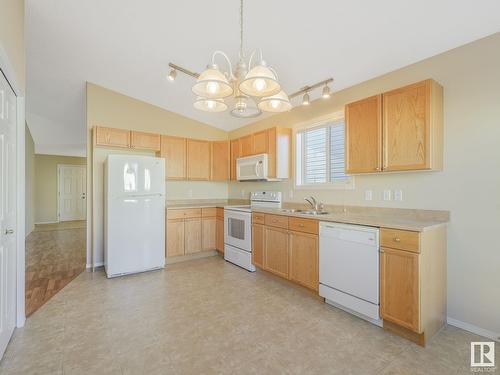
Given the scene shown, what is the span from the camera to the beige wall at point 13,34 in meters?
1.74

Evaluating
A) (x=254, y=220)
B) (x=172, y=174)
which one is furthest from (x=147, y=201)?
(x=254, y=220)

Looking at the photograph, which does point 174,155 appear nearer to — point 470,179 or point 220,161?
point 220,161

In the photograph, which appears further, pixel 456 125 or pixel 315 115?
pixel 315 115

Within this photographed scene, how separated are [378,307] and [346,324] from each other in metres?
0.33

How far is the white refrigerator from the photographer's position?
345 centimetres

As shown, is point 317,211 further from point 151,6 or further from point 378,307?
point 151,6

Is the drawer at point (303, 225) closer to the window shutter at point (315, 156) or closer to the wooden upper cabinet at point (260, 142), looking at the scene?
the window shutter at point (315, 156)

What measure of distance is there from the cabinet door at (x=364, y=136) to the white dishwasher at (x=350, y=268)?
71cm

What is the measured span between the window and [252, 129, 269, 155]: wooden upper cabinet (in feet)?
1.60

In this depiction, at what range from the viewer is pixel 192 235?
167 inches

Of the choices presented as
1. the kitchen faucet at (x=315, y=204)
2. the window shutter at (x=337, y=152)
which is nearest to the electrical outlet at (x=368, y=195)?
the window shutter at (x=337, y=152)

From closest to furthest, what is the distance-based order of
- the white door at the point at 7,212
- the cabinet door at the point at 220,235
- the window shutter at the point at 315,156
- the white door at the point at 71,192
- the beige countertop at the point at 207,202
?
the white door at the point at 7,212, the window shutter at the point at 315,156, the cabinet door at the point at 220,235, the beige countertop at the point at 207,202, the white door at the point at 71,192

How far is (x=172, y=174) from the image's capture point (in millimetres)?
4410

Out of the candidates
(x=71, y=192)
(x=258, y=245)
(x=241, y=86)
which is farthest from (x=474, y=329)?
(x=71, y=192)
